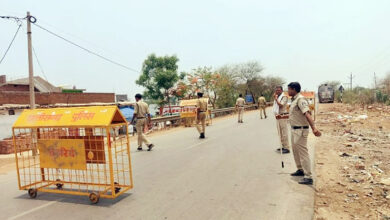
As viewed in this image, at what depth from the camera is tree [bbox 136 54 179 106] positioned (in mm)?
31973

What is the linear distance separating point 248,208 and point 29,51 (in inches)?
424

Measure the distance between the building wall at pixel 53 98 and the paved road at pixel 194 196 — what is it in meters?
23.5

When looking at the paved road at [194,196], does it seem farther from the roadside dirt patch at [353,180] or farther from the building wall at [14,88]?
the building wall at [14,88]

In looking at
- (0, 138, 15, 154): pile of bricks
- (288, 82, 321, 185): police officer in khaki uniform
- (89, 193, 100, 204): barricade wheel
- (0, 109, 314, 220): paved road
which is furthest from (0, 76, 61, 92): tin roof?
(288, 82, 321, 185): police officer in khaki uniform

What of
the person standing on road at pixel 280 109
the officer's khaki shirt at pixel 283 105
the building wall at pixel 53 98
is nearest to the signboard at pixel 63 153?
the person standing on road at pixel 280 109

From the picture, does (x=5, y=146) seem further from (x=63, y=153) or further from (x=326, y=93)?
(x=326, y=93)

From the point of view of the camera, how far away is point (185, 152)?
927 cm

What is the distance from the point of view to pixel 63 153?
5.20m

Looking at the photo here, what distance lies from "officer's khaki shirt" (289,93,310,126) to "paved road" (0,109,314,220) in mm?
1176

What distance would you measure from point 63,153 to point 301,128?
4.52 meters

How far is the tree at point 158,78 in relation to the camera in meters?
32.0

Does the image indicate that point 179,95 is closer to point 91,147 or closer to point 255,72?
point 255,72

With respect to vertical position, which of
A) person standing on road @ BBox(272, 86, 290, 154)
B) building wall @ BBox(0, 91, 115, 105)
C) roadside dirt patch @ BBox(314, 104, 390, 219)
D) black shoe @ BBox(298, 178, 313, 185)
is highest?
building wall @ BBox(0, 91, 115, 105)

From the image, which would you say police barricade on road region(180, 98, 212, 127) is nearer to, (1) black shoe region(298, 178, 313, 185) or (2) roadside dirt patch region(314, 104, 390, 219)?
(2) roadside dirt patch region(314, 104, 390, 219)
